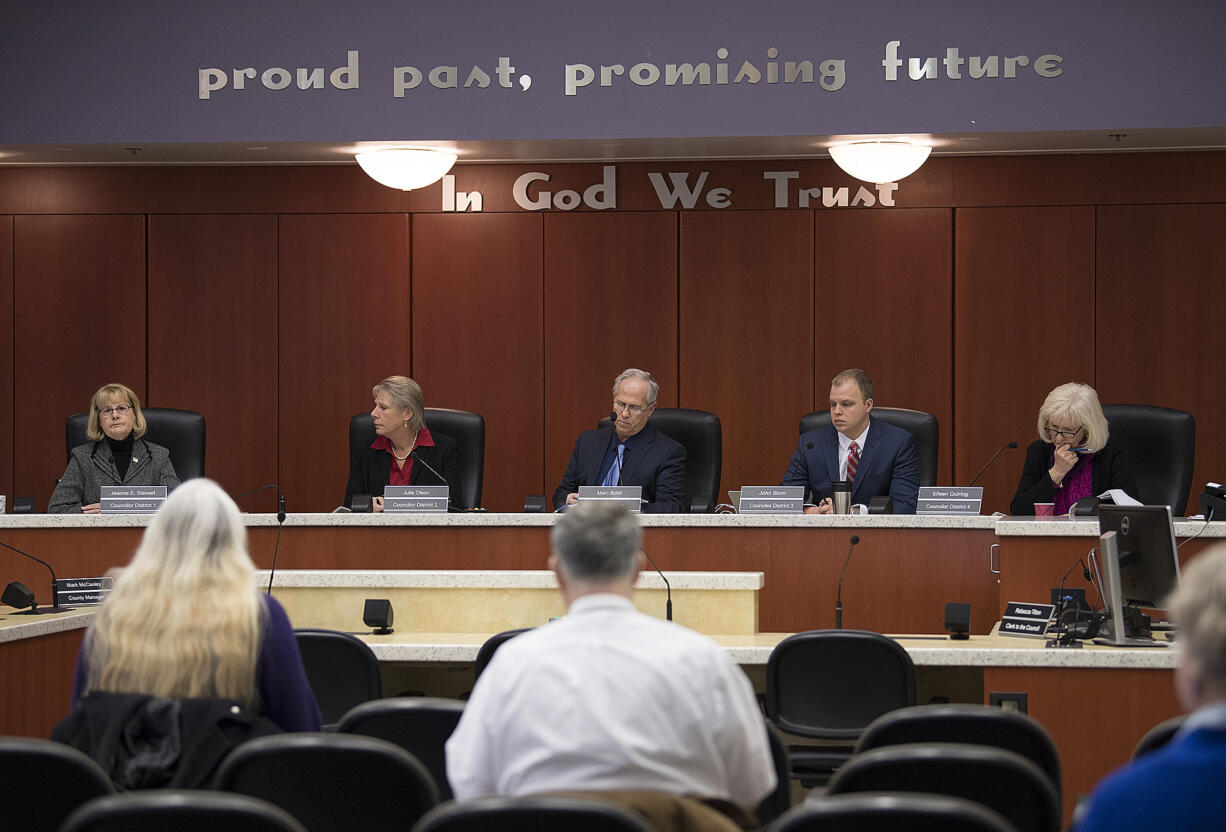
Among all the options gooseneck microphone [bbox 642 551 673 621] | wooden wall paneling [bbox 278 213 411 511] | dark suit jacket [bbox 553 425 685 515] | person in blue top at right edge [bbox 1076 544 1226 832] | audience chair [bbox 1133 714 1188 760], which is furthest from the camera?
wooden wall paneling [bbox 278 213 411 511]

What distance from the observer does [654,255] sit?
7.90m

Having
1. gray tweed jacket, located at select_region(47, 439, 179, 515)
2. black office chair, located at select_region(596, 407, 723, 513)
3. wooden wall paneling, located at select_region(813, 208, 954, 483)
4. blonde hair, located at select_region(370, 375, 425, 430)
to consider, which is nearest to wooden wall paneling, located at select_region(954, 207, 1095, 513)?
wooden wall paneling, located at select_region(813, 208, 954, 483)

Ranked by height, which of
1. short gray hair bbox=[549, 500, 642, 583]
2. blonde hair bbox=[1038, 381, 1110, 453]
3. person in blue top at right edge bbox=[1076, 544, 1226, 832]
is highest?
blonde hair bbox=[1038, 381, 1110, 453]

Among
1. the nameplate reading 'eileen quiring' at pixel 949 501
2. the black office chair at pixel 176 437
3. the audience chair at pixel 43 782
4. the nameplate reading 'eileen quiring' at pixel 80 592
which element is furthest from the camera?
the black office chair at pixel 176 437

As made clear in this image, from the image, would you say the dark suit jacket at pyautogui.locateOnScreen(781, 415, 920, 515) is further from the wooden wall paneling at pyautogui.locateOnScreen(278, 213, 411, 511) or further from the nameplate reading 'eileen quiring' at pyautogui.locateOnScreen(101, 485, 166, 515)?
the wooden wall paneling at pyautogui.locateOnScreen(278, 213, 411, 511)

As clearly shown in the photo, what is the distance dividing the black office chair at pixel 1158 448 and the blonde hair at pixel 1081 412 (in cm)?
17

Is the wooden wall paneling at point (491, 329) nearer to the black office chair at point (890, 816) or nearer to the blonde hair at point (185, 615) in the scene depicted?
the blonde hair at point (185, 615)

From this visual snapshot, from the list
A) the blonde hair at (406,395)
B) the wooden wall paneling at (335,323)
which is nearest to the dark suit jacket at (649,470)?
the blonde hair at (406,395)

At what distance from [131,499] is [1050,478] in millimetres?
3941

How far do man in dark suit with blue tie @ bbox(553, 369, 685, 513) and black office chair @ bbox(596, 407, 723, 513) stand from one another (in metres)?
0.08

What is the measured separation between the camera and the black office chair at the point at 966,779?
7.47 feet

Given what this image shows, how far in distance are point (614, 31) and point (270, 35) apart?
176 centimetres

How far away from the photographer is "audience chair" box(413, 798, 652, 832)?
6.19 ft

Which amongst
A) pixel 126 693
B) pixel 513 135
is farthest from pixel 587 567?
pixel 513 135
